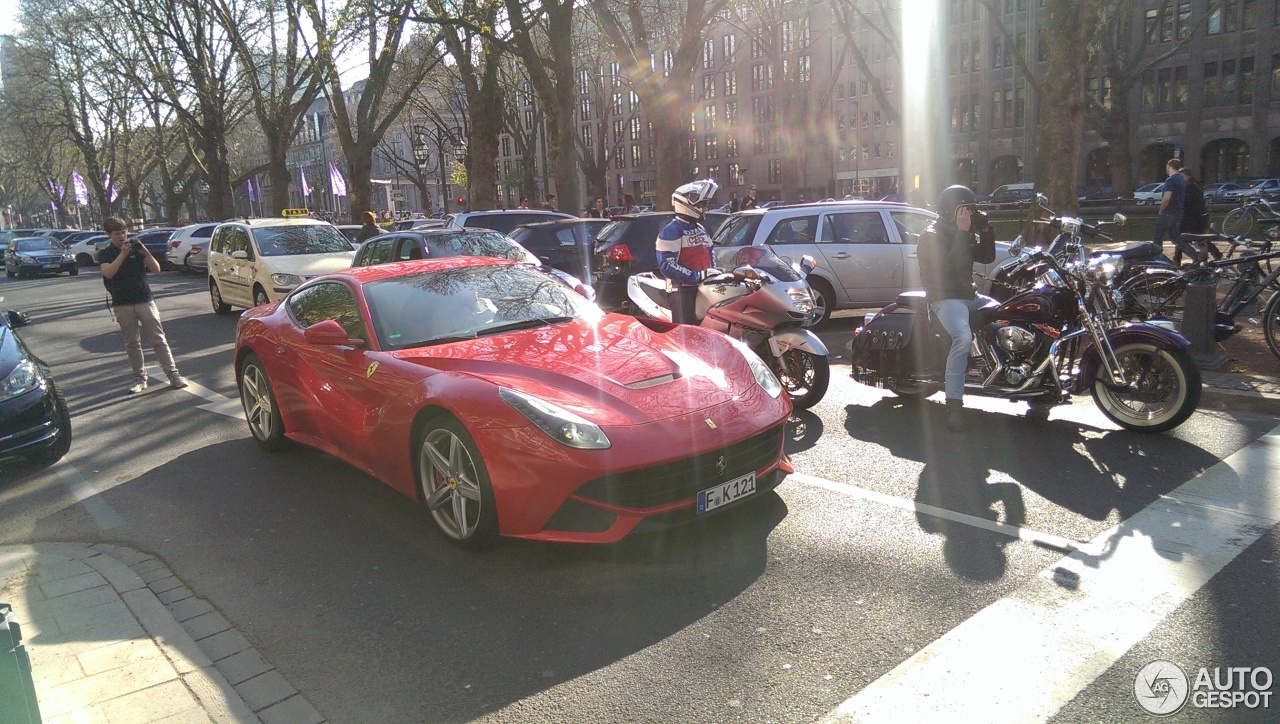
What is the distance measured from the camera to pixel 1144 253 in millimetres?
10383

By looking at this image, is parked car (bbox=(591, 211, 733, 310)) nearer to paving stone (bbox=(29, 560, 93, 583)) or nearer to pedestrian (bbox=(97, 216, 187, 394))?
pedestrian (bbox=(97, 216, 187, 394))

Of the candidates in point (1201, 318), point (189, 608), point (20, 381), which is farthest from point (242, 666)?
point (1201, 318)

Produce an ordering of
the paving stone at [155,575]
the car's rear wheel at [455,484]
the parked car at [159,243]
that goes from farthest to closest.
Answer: the parked car at [159,243], the paving stone at [155,575], the car's rear wheel at [455,484]

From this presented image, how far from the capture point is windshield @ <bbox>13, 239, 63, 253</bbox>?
37.1m

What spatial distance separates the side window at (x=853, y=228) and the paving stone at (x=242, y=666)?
1011 cm

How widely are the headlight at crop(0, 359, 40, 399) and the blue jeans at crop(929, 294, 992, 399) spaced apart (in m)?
6.72

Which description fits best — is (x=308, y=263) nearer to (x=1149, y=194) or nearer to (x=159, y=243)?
(x=159, y=243)

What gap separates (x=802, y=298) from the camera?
25.2ft

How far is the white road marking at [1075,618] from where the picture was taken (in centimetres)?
323

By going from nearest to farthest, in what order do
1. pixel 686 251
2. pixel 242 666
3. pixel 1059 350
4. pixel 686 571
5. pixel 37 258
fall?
pixel 242 666
pixel 686 571
pixel 1059 350
pixel 686 251
pixel 37 258

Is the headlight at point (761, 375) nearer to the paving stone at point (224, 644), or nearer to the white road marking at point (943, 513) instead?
the white road marking at point (943, 513)

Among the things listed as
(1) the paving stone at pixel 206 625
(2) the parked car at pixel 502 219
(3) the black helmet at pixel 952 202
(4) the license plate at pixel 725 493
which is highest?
(3) the black helmet at pixel 952 202

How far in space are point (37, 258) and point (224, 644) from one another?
1566 inches

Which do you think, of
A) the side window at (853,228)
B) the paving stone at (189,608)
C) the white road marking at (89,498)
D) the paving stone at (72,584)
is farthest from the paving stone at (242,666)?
the side window at (853,228)
